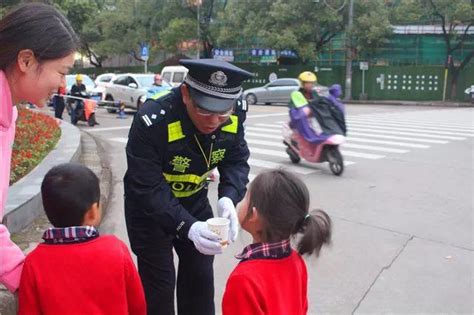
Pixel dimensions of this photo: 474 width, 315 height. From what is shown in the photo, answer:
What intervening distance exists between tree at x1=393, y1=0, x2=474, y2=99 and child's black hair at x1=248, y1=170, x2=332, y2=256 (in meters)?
26.2

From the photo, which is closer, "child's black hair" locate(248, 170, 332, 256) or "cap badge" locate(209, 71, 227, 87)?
"child's black hair" locate(248, 170, 332, 256)

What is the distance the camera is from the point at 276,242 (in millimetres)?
1939

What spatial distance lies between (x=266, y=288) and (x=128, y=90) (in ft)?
57.2

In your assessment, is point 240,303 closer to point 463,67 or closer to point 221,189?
point 221,189

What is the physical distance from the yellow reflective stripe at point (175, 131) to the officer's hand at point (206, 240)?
0.42m

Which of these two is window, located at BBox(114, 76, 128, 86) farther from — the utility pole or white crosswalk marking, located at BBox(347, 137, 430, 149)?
the utility pole

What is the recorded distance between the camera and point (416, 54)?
103ft

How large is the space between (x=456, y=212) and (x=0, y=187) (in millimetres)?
5325

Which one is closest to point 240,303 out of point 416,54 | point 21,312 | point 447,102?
point 21,312

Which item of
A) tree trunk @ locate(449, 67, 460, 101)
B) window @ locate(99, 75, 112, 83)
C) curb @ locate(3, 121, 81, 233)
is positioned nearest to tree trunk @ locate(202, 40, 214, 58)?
window @ locate(99, 75, 112, 83)

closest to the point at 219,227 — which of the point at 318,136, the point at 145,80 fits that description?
the point at 318,136

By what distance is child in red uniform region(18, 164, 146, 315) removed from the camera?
178 centimetres

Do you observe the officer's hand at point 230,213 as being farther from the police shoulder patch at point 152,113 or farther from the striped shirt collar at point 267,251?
the police shoulder patch at point 152,113

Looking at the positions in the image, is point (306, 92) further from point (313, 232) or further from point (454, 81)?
point (454, 81)
